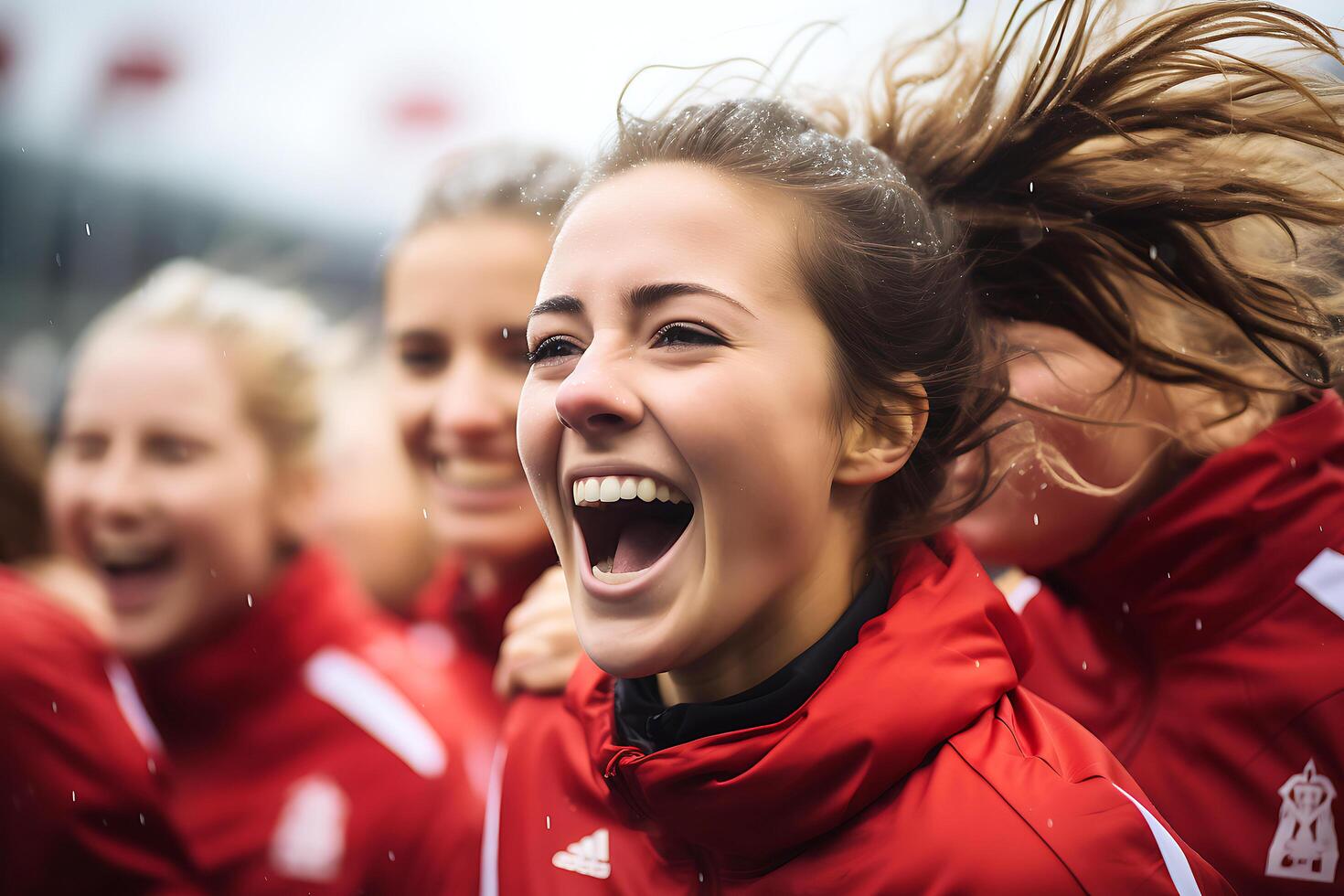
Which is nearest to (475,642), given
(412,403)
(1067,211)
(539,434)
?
(412,403)

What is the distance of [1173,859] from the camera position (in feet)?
3.70

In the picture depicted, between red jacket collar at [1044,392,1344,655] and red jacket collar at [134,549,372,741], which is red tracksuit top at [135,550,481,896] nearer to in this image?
red jacket collar at [134,549,372,741]

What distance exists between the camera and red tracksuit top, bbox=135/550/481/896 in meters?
2.22

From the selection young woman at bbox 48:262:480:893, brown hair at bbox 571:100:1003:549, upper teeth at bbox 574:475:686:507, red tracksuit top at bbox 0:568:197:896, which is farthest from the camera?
young woman at bbox 48:262:480:893

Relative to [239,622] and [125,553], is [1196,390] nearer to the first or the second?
[239,622]

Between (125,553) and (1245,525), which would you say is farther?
(125,553)

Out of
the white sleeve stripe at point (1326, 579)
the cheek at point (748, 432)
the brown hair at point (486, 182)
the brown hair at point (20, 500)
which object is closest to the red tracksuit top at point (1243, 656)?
the white sleeve stripe at point (1326, 579)

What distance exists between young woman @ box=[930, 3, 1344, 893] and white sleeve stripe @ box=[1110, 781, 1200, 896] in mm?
397

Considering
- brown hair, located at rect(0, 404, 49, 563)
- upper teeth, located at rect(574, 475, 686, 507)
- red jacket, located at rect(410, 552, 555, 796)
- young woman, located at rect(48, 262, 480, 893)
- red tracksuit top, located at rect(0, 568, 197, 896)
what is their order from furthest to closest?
1. brown hair, located at rect(0, 404, 49, 563)
2. red jacket, located at rect(410, 552, 555, 796)
3. young woman, located at rect(48, 262, 480, 893)
4. red tracksuit top, located at rect(0, 568, 197, 896)
5. upper teeth, located at rect(574, 475, 686, 507)

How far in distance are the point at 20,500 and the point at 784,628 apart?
298 centimetres

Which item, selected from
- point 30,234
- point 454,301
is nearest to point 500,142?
point 454,301

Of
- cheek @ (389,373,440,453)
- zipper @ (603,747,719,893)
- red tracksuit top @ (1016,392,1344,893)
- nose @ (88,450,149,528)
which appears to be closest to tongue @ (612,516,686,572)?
zipper @ (603,747,719,893)

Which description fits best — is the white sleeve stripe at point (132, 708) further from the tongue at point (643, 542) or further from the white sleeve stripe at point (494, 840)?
the tongue at point (643, 542)

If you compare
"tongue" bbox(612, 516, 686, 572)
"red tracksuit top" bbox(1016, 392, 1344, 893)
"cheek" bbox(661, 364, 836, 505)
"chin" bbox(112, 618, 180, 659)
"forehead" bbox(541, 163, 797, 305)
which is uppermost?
"forehead" bbox(541, 163, 797, 305)
